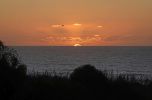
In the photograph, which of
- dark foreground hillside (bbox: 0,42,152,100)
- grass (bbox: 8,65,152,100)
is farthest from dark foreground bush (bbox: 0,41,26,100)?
grass (bbox: 8,65,152,100)

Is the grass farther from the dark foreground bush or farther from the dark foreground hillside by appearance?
the dark foreground bush

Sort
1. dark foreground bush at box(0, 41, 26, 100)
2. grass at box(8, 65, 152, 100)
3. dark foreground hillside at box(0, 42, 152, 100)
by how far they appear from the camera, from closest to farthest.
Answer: dark foreground bush at box(0, 41, 26, 100), dark foreground hillside at box(0, 42, 152, 100), grass at box(8, 65, 152, 100)

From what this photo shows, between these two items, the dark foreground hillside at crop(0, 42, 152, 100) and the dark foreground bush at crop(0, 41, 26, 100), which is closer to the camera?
the dark foreground bush at crop(0, 41, 26, 100)

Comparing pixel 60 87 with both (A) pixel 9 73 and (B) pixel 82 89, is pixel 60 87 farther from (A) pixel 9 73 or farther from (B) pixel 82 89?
(A) pixel 9 73

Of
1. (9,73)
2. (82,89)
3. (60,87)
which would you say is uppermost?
(9,73)

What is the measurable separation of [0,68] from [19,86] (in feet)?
3.91

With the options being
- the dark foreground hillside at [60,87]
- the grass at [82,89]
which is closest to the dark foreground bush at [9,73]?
the dark foreground hillside at [60,87]

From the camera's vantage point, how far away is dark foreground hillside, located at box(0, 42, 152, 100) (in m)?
18.6

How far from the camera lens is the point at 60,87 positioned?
20.8 meters

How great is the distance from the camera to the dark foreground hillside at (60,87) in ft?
61.1

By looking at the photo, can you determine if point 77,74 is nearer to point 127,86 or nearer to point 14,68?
point 127,86

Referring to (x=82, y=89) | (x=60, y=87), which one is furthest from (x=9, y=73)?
(x=82, y=89)

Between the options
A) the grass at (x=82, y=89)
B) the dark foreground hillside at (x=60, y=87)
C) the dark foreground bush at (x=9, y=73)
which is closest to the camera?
the dark foreground bush at (x=9, y=73)

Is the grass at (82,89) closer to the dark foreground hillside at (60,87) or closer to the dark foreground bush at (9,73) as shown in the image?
the dark foreground hillside at (60,87)
